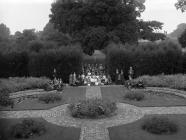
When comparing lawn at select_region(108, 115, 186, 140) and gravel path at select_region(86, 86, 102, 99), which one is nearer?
lawn at select_region(108, 115, 186, 140)

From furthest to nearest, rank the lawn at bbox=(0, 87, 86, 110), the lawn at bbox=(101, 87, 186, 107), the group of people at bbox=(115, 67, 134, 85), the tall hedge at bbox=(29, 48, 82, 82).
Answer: the tall hedge at bbox=(29, 48, 82, 82) → the group of people at bbox=(115, 67, 134, 85) → the lawn at bbox=(101, 87, 186, 107) → the lawn at bbox=(0, 87, 86, 110)

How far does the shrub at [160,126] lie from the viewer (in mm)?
10705

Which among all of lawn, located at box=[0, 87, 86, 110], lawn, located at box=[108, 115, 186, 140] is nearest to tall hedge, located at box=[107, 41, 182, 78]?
lawn, located at box=[0, 87, 86, 110]

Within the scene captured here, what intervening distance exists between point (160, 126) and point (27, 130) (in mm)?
4782

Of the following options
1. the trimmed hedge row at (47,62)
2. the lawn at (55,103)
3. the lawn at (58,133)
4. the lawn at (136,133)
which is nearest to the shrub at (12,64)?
the trimmed hedge row at (47,62)

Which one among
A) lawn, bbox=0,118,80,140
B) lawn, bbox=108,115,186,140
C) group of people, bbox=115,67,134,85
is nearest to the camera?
lawn, bbox=108,115,186,140

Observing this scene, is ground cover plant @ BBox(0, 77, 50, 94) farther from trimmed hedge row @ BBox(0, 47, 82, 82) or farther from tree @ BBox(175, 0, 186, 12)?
tree @ BBox(175, 0, 186, 12)

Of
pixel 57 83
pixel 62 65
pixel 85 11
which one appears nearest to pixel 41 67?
pixel 62 65

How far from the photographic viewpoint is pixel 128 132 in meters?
11.0

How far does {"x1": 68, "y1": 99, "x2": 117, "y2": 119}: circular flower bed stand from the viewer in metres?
13.3

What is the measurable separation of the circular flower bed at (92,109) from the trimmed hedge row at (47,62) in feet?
42.0

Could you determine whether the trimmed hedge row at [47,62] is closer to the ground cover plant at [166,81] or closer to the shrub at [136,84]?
the shrub at [136,84]

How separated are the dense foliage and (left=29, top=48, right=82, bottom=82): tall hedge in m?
9.60

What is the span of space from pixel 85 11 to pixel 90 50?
16.2ft
